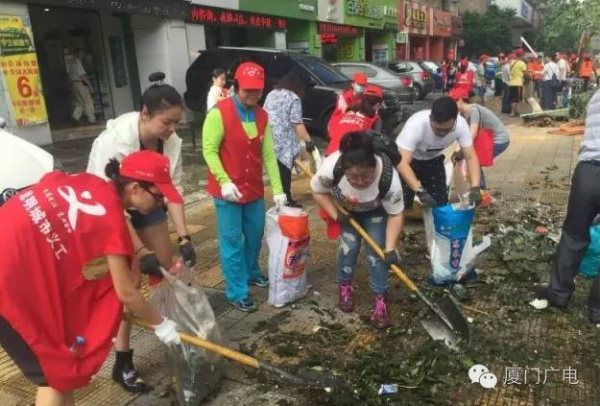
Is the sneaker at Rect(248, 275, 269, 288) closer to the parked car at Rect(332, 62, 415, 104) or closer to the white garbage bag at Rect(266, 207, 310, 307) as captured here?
the white garbage bag at Rect(266, 207, 310, 307)

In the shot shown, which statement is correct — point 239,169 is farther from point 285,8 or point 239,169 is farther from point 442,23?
point 442,23

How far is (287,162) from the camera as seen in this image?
578 centimetres

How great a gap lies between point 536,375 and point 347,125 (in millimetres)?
2454

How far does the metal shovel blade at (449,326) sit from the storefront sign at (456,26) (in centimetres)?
4192

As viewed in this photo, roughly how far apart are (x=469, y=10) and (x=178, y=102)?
179ft

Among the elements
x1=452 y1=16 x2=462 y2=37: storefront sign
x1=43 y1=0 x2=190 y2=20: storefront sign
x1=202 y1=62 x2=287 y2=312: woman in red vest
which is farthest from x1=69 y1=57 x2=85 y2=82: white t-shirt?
x1=452 y1=16 x2=462 y2=37: storefront sign

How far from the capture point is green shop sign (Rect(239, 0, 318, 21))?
1593 centimetres

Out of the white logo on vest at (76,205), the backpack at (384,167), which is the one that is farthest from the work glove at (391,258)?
the white logo on vest at (76,205)

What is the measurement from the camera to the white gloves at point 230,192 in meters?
3.53

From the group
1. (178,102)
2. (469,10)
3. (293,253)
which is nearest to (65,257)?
(178,102)

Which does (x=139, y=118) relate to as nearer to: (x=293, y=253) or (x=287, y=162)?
(x=293, y=253)

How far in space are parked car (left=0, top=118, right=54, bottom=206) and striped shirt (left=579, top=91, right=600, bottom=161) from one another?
3462 mm

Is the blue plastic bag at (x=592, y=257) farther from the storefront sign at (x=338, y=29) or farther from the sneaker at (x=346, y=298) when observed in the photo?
the storefront sign at (x=338, y=29)

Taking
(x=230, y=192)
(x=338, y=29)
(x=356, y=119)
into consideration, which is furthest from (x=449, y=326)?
(x=338, y=29)
